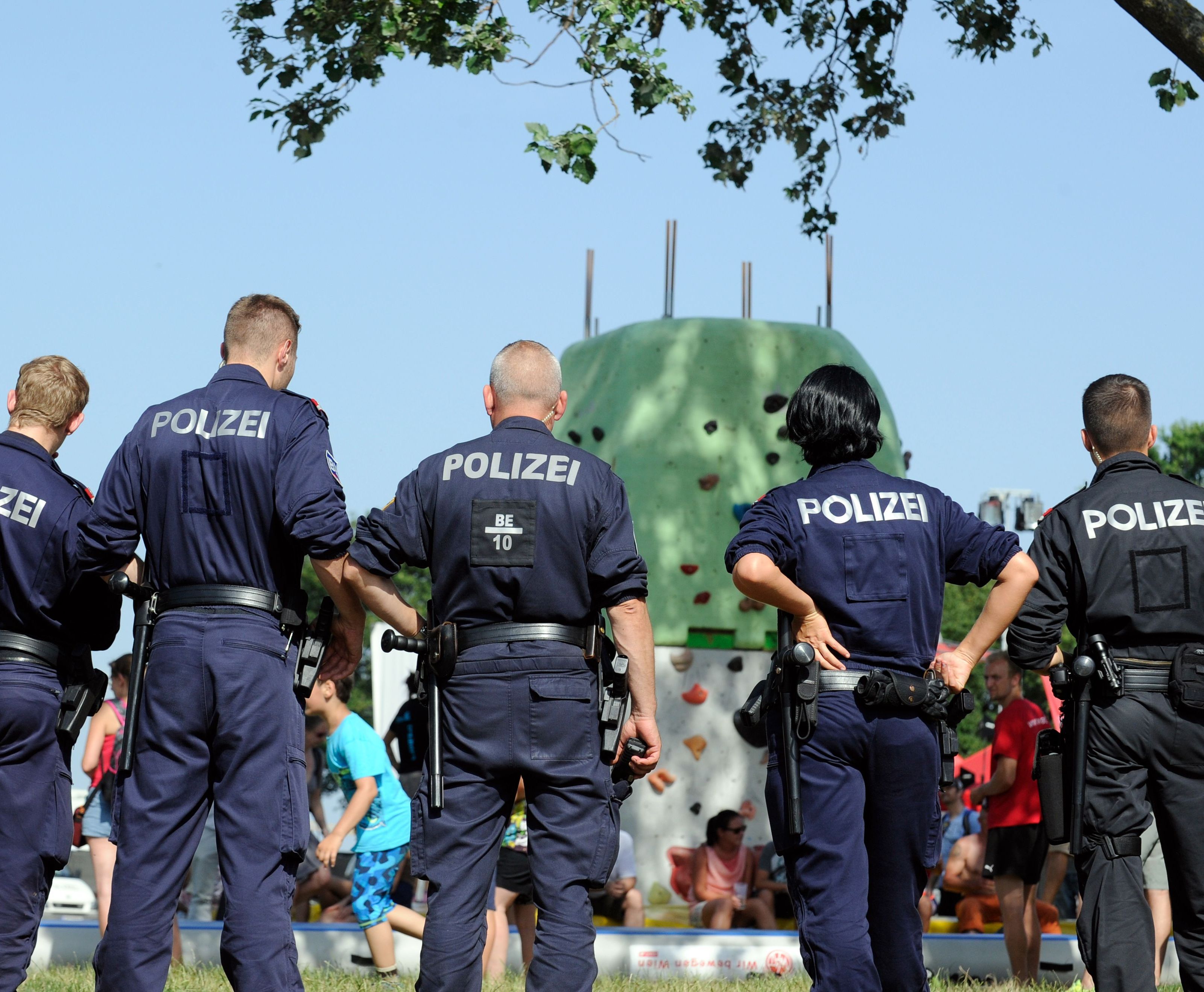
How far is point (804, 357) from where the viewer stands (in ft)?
40.7

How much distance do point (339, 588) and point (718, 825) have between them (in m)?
7.02

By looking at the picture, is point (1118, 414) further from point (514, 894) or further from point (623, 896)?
point (623, 896)

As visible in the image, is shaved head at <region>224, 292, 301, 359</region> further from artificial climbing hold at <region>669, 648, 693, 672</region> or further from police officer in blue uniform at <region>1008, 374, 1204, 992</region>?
artificial climbing hold at <region>669, 648, 693, 672</region>

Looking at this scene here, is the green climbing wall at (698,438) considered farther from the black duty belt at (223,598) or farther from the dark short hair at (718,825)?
the black duty belt at (223,598)

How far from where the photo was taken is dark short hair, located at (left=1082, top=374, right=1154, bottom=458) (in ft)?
16.7

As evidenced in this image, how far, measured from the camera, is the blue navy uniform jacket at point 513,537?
4.35m

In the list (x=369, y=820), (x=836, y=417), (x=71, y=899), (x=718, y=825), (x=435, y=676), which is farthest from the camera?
(x=71, y=899)

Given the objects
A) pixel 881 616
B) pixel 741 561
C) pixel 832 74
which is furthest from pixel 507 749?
pixel 832 74

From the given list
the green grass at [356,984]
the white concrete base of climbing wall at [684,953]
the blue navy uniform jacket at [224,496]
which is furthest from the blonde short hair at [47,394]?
the white concrete base of climbing wall at [684,953]

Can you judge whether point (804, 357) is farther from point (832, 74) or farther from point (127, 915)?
point (127, 915)

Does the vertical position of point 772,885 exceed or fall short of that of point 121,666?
it falls short

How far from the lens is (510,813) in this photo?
432cm

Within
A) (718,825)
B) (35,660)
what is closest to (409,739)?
(718,825)

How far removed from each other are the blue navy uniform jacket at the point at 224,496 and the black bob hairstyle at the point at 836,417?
59.8 inches
